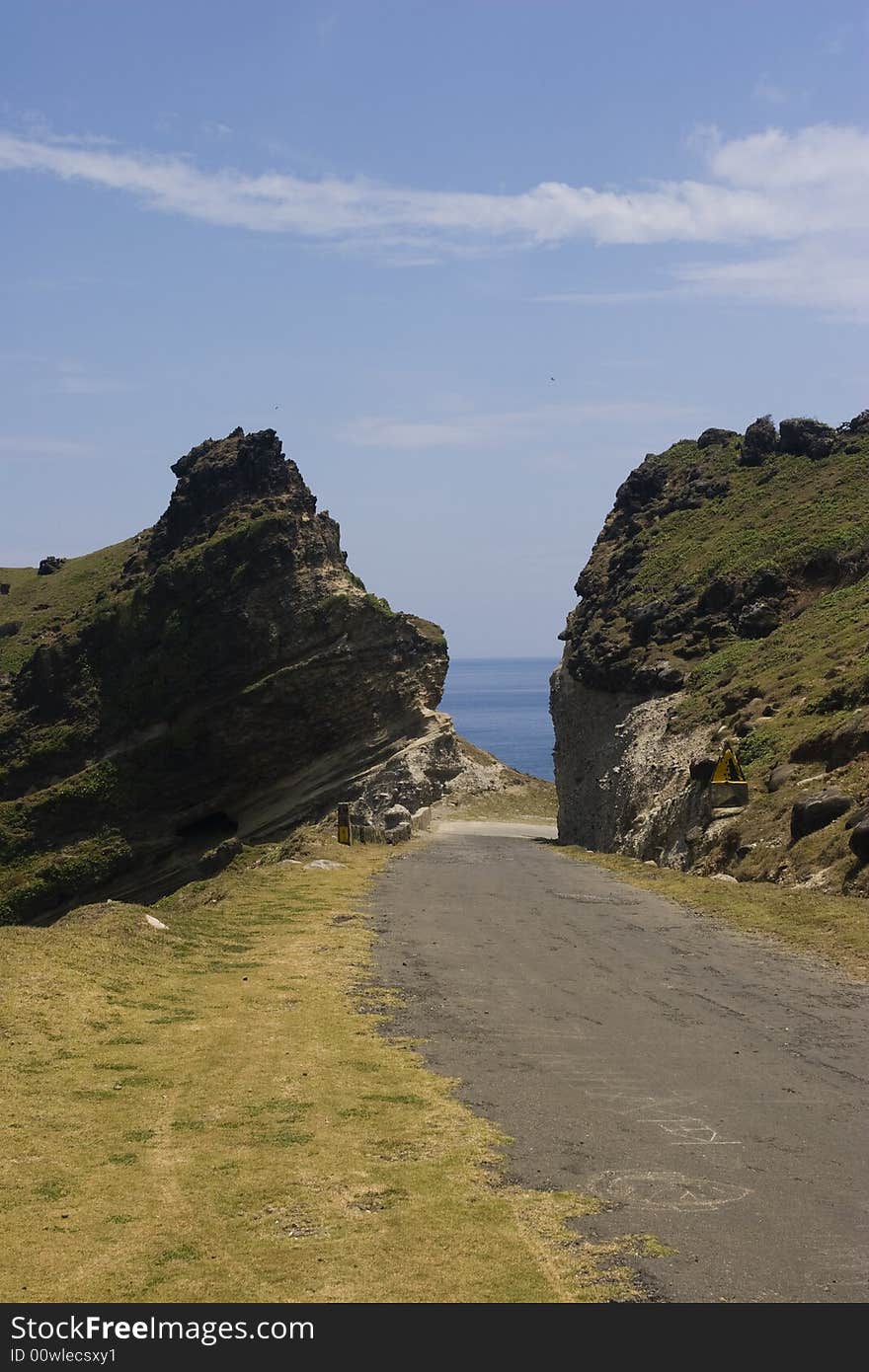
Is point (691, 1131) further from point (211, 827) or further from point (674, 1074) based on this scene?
point (211, 827)

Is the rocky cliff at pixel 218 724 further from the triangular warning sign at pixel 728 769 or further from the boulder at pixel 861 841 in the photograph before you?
the boulder at pixel 861 841

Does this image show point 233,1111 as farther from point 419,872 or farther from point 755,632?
point 755,632

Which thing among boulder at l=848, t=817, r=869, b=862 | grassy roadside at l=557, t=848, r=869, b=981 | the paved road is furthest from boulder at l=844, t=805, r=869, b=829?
the paved road

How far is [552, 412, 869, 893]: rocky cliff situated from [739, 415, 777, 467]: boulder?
95 mm

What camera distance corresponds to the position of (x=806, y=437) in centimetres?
7875

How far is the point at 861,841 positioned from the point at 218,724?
207 feet

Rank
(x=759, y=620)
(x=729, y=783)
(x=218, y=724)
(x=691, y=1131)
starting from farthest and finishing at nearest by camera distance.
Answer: (x=218, y=724)
(x=759, y=620)
(x=729, y=783)
(x=691, y=1131)

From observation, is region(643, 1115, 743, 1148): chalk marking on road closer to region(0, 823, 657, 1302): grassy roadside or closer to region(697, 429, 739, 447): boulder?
region(0, 823, 657, 1302): grassy roadside

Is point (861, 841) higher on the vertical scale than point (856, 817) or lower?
lower

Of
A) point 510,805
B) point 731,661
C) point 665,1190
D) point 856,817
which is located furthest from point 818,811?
point 510,805

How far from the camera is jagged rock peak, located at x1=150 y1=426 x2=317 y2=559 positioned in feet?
307

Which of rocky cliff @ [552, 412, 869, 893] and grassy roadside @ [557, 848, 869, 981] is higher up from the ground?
rocky cliff @ [552, 412, 869, 893]

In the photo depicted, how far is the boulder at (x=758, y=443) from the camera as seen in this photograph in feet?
268

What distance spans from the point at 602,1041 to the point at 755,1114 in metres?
3.52
